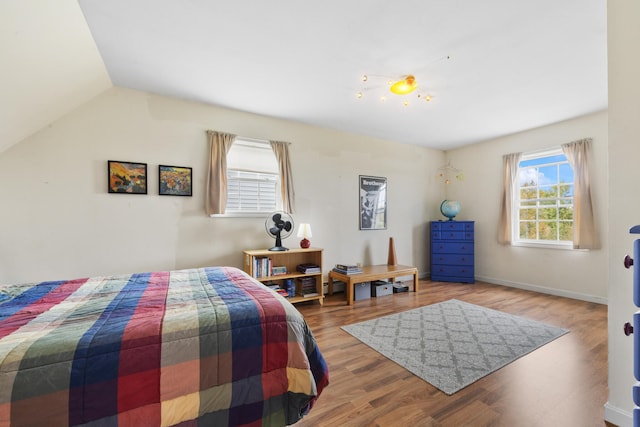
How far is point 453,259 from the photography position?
4648 mm

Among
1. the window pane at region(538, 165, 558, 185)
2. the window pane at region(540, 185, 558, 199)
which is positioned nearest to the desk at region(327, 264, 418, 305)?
the window pane at region(540, 185, 558, 199)

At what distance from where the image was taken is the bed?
2.83 ft

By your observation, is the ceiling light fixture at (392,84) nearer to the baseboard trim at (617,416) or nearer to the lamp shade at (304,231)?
the lamp shade at (304,231)

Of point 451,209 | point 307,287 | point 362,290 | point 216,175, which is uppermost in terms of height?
point 216,175

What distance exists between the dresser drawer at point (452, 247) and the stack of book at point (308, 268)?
2.51 m

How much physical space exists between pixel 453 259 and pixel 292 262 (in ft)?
9.73

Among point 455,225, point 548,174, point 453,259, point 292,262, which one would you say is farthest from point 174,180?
point 548,174

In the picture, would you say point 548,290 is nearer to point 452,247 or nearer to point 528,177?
point 452,247

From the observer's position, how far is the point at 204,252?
312 cm

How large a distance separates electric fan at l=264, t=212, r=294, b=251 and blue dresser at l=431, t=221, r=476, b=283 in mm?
2888

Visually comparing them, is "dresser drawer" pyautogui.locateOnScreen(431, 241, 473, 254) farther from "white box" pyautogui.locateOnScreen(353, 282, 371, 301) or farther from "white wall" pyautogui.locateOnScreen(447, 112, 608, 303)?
"white box" pyautogui.locateOnScreen(353, 282, 371, 301)

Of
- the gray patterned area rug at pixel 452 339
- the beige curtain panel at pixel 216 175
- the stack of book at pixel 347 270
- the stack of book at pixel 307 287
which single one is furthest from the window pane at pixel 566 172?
the beige curtain panel at pixel 216 175

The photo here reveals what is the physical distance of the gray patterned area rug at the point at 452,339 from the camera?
1959 mm

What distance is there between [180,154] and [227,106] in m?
0.82
